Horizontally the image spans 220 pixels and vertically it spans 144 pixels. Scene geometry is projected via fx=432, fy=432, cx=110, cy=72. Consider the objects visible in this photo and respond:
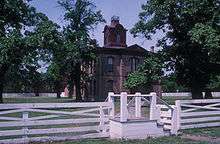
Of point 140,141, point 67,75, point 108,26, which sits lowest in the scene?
point 140,141

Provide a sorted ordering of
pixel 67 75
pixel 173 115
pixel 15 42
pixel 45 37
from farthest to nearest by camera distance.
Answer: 1. pixel 67 75
2. pixel 45 37
3. pixel 15 42
4. pixel 173 115

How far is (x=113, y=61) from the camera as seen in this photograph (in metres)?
70.2

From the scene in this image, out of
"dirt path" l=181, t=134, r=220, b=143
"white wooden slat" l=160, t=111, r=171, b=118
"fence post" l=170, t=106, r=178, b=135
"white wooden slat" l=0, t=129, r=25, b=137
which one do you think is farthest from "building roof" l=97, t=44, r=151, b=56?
"white wooden slat" l=0, t=129, r=25, b=137

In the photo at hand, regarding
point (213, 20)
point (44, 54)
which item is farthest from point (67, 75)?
point (213, 20)

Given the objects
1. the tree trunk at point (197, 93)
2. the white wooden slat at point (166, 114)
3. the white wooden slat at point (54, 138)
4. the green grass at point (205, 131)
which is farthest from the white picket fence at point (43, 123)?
the tree trunk at point (197, 93)

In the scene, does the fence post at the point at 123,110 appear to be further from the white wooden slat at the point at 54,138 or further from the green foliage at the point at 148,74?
the green foliage at the point at 148,74

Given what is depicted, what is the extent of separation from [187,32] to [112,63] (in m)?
32.3

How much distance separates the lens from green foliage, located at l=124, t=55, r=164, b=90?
40.3 meters

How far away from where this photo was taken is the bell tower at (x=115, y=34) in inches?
2817

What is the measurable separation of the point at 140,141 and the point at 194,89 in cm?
2816

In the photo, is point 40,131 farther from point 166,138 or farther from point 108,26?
point 108,26

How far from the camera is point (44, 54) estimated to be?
45000 millimetres

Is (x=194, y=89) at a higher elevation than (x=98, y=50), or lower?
lower

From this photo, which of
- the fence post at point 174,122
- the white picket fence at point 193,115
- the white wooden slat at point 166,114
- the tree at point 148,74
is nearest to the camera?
the fence post at point 174,122
